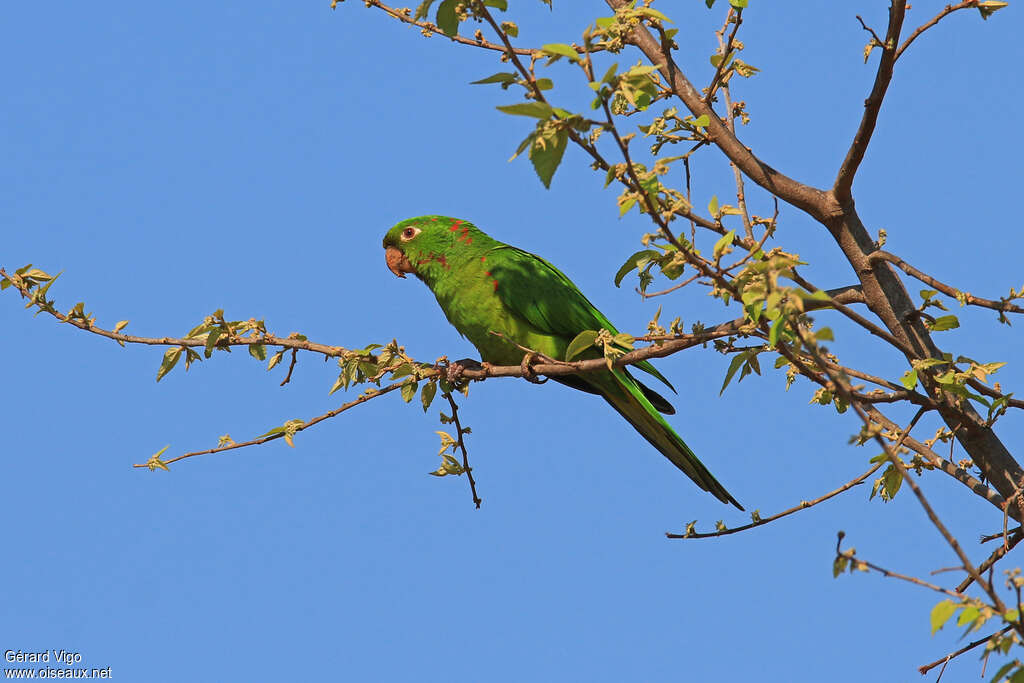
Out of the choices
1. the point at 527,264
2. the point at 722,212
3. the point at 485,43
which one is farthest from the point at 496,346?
the point at 722,212

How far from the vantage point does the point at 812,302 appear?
286cm

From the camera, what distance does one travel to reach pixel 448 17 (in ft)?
11.1

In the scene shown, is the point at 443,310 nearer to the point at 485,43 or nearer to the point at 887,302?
the point at 485,43

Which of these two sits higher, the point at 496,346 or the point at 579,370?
the point at 496,346

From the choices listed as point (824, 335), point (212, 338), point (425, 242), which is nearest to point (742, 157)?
point (824, 335)

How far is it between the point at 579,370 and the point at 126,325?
5.99ft

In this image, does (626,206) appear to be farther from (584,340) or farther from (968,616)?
(968,616)

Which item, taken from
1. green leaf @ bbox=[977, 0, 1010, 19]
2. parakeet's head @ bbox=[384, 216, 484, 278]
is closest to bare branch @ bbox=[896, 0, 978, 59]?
green leaf @ bbox=[977, 0, 1010, 19]

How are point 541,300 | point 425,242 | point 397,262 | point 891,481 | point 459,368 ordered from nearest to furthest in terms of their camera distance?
point 891,481 < point 459,368 < point 541,300 < point 425,242 < point 397,262

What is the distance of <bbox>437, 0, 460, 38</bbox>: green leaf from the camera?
11.0 ft

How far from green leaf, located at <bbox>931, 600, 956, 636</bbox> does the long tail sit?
102 inches

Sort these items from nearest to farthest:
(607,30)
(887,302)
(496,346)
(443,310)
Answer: (607,30), (887,302), (496,346), (443,310)

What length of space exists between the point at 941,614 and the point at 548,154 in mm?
1610

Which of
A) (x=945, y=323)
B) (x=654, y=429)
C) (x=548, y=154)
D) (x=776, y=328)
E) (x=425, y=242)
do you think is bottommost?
(x=776, y=328)
